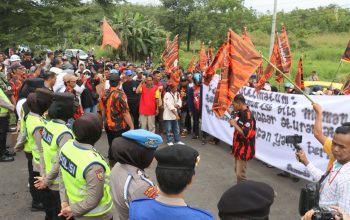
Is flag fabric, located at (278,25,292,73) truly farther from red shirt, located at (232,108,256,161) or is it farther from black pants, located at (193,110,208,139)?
red shirt, located at (232,108,256,161)

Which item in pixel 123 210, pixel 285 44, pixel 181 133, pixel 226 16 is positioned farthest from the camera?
pixel 226 16

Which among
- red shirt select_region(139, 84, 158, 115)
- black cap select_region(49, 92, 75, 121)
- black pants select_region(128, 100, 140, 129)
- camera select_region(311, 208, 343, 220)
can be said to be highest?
black cap select_region(49, 92, 75, 121)

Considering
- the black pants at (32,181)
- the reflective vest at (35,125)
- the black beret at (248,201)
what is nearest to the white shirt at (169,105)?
the black pants at (32,181)

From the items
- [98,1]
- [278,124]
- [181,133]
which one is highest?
[98,1]

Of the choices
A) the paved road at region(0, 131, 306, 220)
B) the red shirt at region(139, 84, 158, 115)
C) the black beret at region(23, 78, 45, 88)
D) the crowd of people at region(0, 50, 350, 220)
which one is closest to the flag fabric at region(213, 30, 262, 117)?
the crowd of people at region(0, 50, 350, 220)

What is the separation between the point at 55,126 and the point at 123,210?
1.37 m

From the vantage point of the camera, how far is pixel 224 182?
6824mm

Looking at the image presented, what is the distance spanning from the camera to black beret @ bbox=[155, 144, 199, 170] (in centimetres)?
214

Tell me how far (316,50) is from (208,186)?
102ft

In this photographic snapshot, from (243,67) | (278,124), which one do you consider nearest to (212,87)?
(278,124)

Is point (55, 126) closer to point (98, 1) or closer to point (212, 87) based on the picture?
point (212, 87)

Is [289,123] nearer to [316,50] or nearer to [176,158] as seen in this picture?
[176,158]

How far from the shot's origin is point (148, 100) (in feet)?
29.8

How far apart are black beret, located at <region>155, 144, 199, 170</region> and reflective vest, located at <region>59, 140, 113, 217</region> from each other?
967 mm
